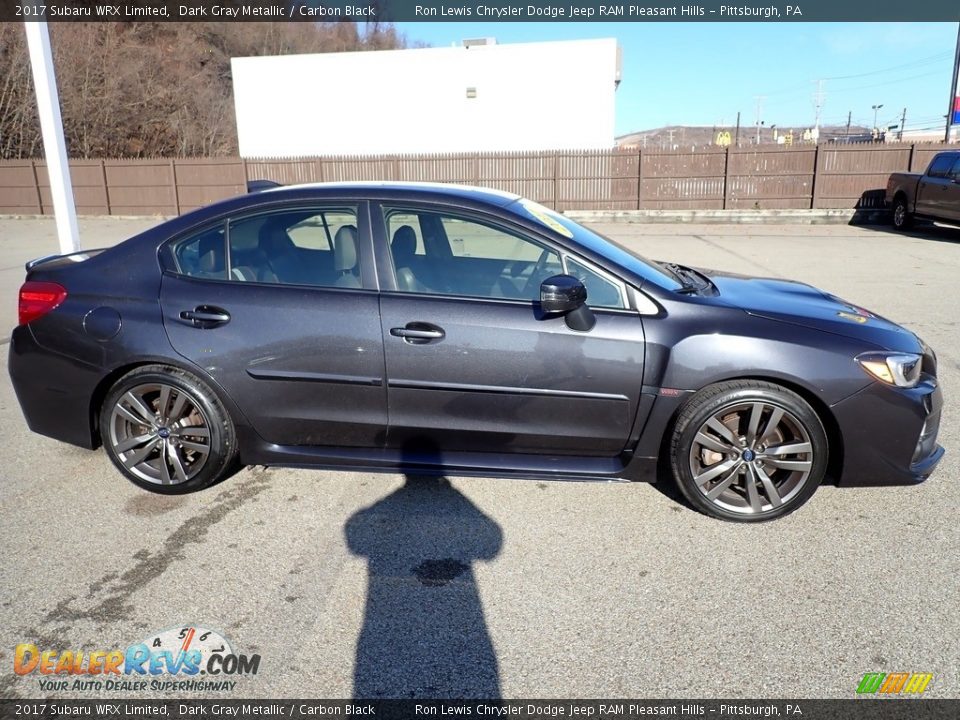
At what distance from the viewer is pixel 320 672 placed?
250cm

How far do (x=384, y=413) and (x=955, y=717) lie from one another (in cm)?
255

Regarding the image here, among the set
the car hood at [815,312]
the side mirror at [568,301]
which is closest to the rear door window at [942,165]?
the car hood at [815,312]

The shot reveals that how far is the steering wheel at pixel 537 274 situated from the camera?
3.58 metres

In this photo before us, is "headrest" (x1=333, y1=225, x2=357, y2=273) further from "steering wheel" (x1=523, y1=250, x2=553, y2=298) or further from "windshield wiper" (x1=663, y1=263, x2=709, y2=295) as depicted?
"windshield wiper" (x1=663, y1=263, x2=709, y2=295)

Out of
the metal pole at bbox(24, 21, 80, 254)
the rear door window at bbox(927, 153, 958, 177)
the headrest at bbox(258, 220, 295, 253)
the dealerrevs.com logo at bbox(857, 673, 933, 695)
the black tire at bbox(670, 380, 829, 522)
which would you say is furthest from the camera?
the rear door window at bbox(927, 153, 958, 177)

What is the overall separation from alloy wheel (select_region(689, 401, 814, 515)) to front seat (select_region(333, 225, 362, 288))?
6.19 feet

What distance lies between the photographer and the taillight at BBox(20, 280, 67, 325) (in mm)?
3830

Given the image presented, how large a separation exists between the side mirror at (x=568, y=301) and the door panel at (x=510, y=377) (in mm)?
44

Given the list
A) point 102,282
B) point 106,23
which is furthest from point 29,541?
point 106,23

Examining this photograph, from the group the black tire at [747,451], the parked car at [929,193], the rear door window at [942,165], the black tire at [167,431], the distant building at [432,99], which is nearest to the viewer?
the black tire at [747,451]

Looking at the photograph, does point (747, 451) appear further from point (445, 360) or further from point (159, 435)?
point (159, 435)

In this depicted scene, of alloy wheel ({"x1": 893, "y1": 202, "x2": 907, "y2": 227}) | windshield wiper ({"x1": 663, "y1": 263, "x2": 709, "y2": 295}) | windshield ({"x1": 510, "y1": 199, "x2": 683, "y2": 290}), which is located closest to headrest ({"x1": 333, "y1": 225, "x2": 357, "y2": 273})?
windshield ({"x1": 510, "y1": 199, "x2": 683, "y2": 290})

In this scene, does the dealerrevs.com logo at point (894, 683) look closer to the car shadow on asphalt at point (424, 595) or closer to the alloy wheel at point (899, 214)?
the car shadow on asphalt at point (424, 595)

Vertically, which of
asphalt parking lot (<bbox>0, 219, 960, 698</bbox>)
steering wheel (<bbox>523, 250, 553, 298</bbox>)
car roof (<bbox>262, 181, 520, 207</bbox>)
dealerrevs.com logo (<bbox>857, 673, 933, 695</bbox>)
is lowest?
dealerrevs.com logo (<bbox>857, 673, 933, 695</bbox>)
